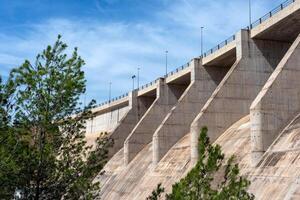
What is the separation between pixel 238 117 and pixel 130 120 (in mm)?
22851

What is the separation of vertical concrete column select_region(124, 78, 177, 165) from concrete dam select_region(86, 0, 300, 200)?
102 millimetres

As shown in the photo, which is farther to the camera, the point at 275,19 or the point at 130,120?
the point at 130,120

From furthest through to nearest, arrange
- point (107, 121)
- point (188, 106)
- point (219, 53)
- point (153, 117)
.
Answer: point (107, 121) < point (153, 117) < point (188, 106) < point (219, 53)

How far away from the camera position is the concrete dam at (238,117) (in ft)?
70.6

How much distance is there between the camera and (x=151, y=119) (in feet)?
147

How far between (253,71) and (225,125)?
4.27 metres

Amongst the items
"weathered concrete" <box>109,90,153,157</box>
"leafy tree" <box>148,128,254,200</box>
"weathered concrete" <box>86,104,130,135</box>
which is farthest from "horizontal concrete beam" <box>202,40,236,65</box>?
"weathered concrete" <box>86,104,130,135</box>

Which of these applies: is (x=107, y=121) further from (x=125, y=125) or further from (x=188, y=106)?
(x=188, y=106)

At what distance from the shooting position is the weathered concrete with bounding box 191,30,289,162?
2977 cm

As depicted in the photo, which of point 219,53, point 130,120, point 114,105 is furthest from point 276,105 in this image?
point 114,105

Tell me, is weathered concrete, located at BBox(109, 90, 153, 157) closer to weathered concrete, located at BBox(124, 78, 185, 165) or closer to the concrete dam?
the concrete dam

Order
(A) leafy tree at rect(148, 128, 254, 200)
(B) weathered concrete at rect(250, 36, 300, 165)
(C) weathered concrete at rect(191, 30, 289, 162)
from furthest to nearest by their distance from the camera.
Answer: (C) weathered concrete at rect(191, 30, 289, 162), (B) weathered concrete at rect(250, 36, 300, 165), (A) leafy tree at rect(148, 128, 254, 200)

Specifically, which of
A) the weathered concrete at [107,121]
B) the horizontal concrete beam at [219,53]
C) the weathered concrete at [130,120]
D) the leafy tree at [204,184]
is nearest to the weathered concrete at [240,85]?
the horizontal concrete beam at [219,53]

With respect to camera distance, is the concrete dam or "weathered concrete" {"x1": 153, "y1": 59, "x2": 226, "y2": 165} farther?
"weathered concrete" {"x1": 153, "y1": 59, "x2": 226, "y2": 165}
